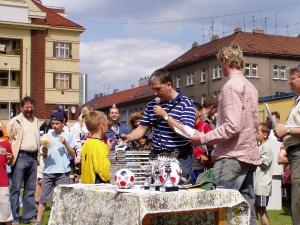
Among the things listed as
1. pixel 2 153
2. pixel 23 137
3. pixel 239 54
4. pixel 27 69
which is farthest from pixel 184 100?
pixel 27 69

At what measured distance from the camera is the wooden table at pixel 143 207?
15.3ft

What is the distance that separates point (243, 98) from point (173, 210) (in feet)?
4.37

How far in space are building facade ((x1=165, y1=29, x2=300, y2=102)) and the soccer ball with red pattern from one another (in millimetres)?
61824

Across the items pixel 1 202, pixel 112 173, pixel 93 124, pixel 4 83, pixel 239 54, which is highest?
pixel 4 83

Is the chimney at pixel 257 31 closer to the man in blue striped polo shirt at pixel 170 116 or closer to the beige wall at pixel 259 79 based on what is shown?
the beige wall at pixel 259 79

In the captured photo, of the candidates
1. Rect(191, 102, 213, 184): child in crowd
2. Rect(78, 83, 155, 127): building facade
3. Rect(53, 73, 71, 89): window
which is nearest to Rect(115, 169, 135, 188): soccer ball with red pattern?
Rect(191, 102, 213, 184): child in crowd

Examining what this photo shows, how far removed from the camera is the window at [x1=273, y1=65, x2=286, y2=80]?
7025cm

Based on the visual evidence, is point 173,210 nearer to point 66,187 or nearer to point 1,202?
point 66,187

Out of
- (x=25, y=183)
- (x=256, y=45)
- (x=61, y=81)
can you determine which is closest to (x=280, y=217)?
(x=25, y=183)

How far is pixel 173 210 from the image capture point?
4.78 meters

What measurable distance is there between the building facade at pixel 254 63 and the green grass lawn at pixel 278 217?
2131 inches

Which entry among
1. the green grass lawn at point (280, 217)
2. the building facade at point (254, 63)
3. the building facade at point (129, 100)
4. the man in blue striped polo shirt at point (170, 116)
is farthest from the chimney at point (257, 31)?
the man in blue striped polo shirt at point (170, 116)

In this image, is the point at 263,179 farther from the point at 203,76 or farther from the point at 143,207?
the point at 203,76

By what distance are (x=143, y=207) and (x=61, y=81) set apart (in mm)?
54271
